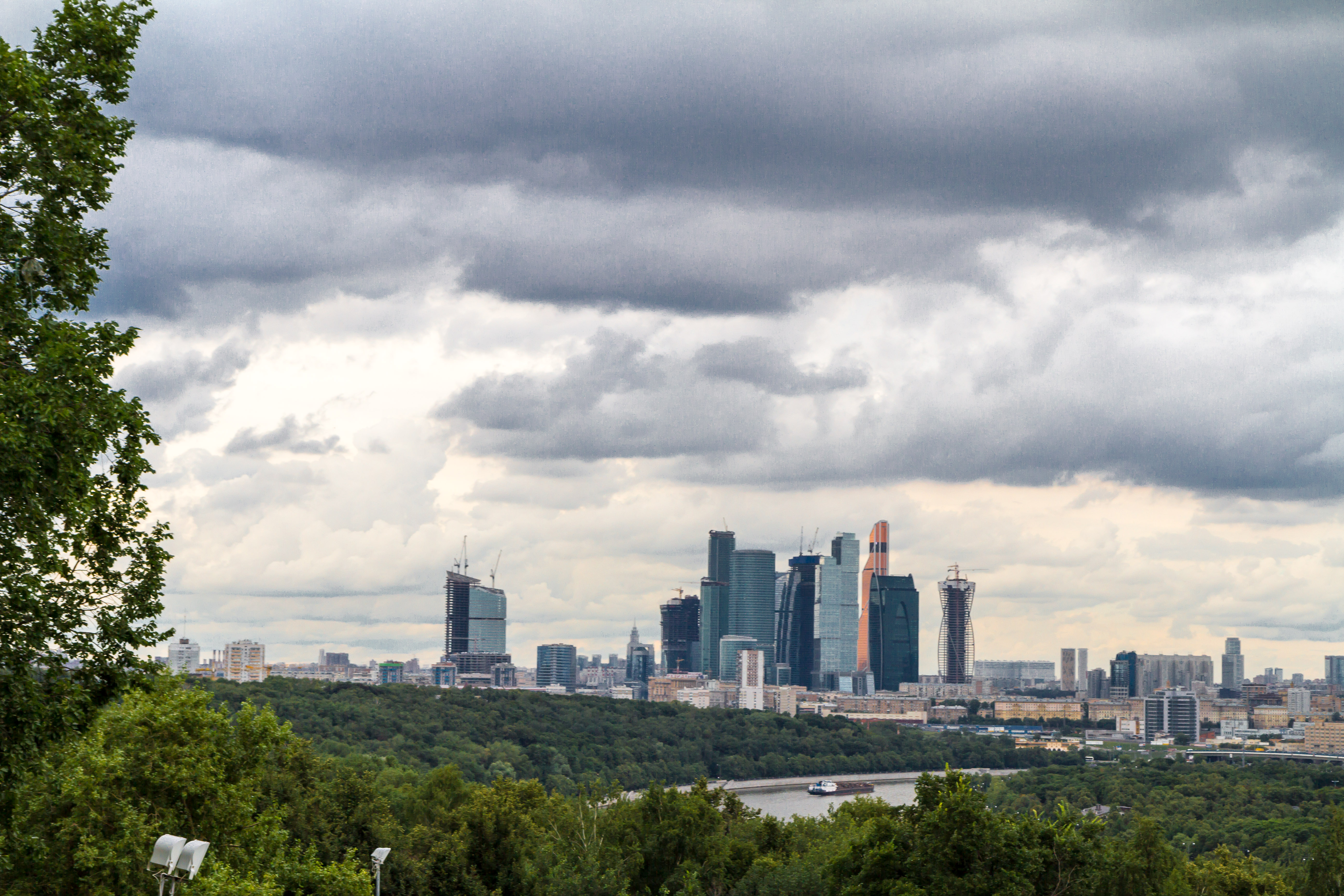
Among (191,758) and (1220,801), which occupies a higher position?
(191,758)

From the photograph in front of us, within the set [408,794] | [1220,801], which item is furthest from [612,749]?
[408,794]

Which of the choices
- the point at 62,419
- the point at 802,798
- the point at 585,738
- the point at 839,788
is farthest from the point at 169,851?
the point at 839,788

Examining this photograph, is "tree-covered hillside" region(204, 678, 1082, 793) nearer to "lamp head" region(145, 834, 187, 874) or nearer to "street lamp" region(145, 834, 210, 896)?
"street lamp" region(145, 834, 210, 896)

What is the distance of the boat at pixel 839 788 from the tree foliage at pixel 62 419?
419 ft

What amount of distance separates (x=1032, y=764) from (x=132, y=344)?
185254 mm

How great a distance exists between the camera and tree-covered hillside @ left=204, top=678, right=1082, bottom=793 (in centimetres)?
9919

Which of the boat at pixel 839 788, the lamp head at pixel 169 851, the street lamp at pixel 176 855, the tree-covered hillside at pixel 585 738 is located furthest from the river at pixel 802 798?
the lamp head at pixel 169 851

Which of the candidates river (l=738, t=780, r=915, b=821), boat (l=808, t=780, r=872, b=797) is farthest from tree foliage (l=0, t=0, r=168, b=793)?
boat (l=808, t=780, r=872, b=797)

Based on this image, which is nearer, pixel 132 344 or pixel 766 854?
pixel 132 344

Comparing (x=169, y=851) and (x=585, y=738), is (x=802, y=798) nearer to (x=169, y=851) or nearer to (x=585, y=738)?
(x=585, y=738)

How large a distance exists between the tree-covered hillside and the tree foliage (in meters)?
34.2

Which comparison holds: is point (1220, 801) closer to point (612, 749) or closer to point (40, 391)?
point (612, 749)

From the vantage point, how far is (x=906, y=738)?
191625mm

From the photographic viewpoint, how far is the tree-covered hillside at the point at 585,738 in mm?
99188
